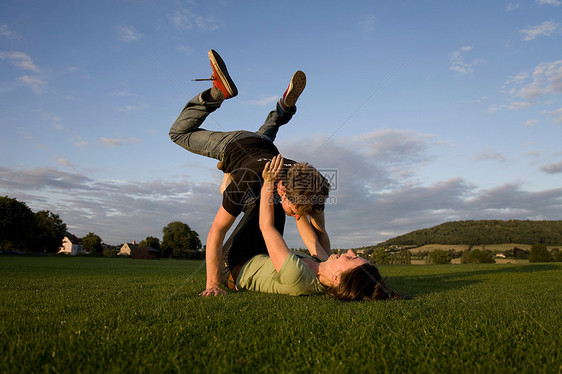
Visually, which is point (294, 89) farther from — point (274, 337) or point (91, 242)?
point (91, 242)

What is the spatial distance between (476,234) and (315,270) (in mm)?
69348

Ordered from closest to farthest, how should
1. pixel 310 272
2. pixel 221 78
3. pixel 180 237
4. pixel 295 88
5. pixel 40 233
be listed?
pixel 310 272, pixel 221 78, pixel 295 88, pixel 40 233, pixel 180 237

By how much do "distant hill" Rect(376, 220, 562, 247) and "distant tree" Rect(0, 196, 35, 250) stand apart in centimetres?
4977

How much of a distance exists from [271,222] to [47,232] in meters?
60.3

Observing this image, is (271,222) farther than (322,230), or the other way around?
(322,230)

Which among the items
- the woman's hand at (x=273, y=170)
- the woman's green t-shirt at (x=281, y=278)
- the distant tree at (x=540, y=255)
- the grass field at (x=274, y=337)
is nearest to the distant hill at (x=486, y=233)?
the distant tree at (x=540, y=255)

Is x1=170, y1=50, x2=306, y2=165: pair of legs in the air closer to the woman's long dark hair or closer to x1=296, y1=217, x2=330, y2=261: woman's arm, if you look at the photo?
x1=296, y1=217, x2=330, y2=261: woman's arm

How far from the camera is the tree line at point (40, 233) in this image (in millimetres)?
43519

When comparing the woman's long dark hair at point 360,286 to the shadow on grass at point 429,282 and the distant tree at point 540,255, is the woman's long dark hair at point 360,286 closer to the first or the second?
the shadow on grass at point 429,282

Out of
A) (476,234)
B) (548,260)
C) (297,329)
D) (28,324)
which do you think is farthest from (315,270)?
(476,234)

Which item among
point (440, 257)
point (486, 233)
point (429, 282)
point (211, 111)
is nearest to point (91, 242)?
point (440, 257)

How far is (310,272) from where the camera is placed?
3615mm

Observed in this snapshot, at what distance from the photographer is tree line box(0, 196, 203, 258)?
43519 mm

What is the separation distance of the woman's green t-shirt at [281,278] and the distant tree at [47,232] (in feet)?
183
